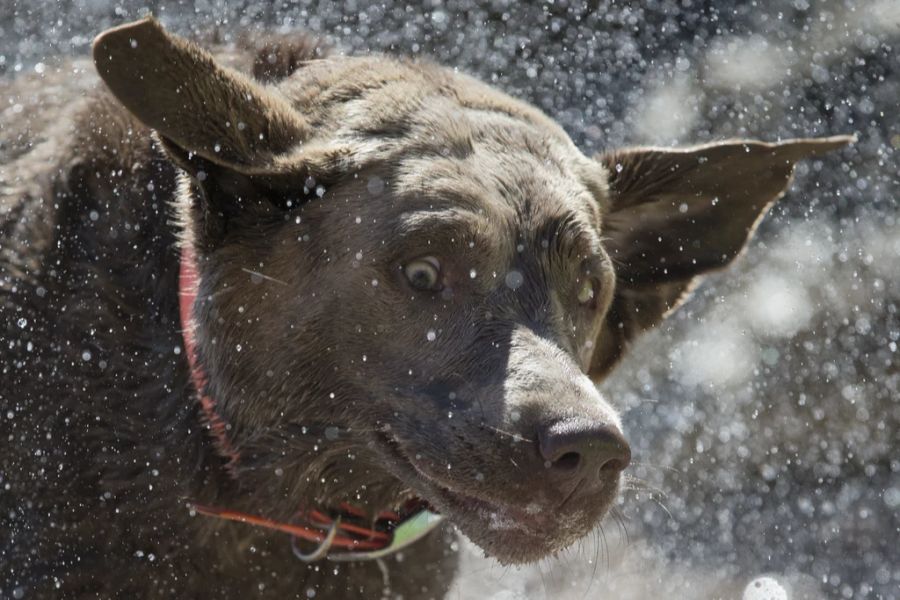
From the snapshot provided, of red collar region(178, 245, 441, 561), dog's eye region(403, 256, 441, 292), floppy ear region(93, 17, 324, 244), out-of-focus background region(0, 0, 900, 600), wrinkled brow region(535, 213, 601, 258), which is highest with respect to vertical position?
floppy ear region(93, 17, 324, 244)

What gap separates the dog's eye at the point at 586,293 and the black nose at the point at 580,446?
0.84m

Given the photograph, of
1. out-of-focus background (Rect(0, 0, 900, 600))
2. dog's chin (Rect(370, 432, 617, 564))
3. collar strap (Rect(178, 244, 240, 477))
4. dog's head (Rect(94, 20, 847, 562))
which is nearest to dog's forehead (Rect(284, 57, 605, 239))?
dog's head (Rect(94, 20, 847, 562))

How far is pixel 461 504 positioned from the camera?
3.39 meters

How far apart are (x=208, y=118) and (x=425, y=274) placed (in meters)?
0.73

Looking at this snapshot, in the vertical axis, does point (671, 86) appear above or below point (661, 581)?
above

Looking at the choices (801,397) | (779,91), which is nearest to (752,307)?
(801,397)

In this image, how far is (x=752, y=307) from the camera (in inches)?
292

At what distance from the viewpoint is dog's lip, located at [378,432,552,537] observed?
10.6 ft

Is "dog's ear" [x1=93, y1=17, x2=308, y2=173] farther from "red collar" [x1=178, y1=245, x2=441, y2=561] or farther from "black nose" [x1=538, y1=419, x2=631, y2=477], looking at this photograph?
"black nose" [x1=538, y1=419, x2=631, y2=477]

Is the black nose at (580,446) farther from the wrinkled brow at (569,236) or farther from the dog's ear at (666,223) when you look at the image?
the dog's ear at (666,223)

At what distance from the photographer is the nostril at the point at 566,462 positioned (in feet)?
10.2

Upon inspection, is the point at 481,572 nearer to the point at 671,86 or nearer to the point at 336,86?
the point at 336,86

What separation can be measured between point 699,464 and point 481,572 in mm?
2124

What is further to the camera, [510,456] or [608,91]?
[608,91]
